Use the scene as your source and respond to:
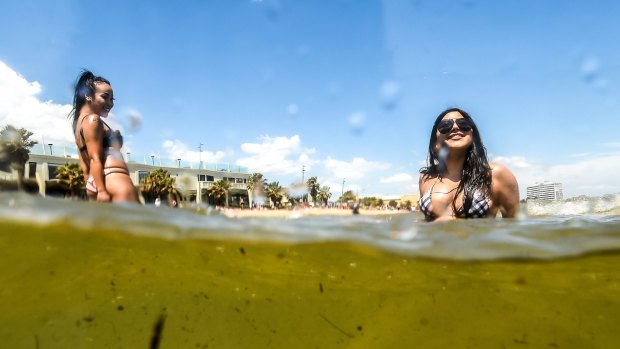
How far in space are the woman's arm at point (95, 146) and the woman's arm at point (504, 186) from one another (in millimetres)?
3561

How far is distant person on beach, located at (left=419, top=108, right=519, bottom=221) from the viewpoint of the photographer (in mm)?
4016

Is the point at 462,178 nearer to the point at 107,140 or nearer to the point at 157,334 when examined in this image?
the point at 157,334

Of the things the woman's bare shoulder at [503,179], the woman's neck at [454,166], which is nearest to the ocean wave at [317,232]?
the woman's bare shoulder at [503,179]

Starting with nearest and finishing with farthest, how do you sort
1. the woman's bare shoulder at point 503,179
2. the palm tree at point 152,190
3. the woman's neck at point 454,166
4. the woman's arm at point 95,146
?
the woman's arm at point 95,146 → the woman's bare shoulder at point 503,179 → the woman's neck at point 454,166 → the palm tree at point 152,190

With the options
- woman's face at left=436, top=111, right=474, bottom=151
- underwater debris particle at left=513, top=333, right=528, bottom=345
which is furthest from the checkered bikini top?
underwater debris particle at left=513, top=333, right=528, bottom=345

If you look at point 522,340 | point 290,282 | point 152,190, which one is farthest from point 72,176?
point 522,340

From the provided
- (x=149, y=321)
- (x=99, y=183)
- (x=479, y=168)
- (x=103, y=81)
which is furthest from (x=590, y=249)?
(x=103, y=81)

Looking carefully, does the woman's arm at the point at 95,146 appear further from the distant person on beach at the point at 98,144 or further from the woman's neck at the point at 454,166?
the woman's neck at the point at 454,166

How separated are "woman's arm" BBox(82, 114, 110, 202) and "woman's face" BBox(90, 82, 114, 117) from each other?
6.8 inches

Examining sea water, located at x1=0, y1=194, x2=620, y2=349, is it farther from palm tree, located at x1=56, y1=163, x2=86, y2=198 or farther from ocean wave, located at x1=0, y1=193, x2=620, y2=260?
palm tree, located at x1=56, y1=163, x2=86, y2=198

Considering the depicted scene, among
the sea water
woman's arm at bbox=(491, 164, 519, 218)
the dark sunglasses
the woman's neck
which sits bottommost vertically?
the sea water

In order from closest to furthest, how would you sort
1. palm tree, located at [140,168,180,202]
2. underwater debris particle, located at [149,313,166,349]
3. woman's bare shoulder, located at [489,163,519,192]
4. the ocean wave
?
underwater debris particle, located at [149,313,166,349], the ocean wave, woman's bare shoulder, located at [489,163,519,192], palm tree, located at [140,168,180,202]

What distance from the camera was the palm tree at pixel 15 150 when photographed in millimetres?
3453

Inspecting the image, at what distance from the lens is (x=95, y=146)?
3393mm
